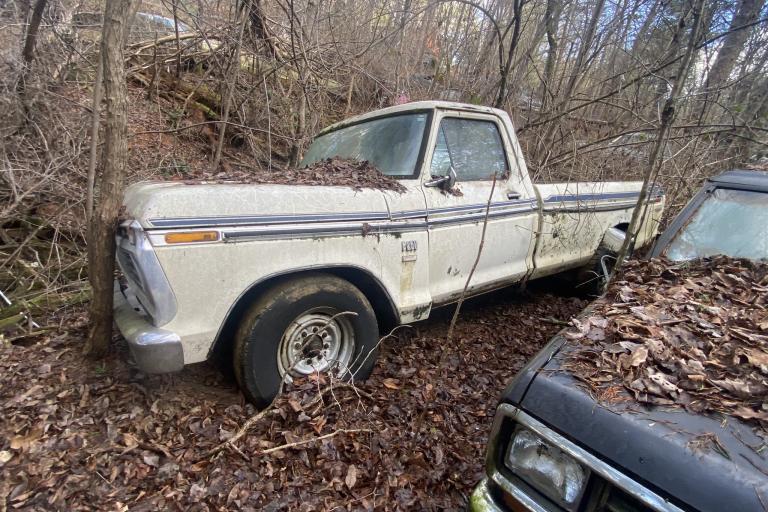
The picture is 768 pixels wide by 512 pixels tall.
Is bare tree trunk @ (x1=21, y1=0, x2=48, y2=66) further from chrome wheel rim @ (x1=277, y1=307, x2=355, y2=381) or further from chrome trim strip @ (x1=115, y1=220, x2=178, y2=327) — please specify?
chrome wheel rim @ (x1=277, y1=307, x2=355, y2=381)

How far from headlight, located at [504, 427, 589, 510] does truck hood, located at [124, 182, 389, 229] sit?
5.41 feet

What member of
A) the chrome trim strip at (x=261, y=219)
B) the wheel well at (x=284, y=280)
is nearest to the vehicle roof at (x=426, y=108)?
the chrome trim strip at (x=261, y=219)

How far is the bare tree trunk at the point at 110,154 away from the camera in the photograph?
2.38 metres

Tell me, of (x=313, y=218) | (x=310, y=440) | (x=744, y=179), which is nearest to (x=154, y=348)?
(x=310, y=440)

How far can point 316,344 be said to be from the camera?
277 centimetres

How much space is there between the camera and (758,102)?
312 inches

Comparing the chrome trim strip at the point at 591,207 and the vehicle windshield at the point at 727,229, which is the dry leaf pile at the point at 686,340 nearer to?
the vehicle windshield at the point at 727,229

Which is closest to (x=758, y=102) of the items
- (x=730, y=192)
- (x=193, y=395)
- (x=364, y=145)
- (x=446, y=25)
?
(x=446, y=25)

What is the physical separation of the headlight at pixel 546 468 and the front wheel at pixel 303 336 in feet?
4.40

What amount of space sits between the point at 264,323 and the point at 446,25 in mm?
9246

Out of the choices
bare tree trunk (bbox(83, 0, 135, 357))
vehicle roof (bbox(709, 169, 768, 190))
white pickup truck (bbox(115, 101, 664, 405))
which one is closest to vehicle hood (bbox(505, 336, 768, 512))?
white pickup truck (bbox(115, 101, 664, 405))

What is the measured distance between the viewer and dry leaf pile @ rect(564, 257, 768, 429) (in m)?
1.45

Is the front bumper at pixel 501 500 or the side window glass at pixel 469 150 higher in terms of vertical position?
the side window glass at pixel 469 150

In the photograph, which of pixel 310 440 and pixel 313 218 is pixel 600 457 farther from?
pixel 313 218
